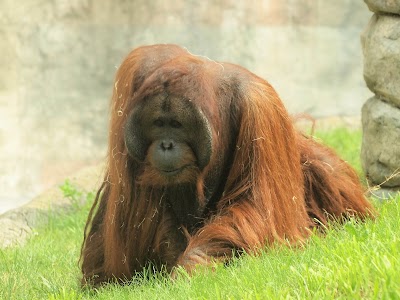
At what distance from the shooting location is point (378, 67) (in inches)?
215

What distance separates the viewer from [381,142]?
18.2ft

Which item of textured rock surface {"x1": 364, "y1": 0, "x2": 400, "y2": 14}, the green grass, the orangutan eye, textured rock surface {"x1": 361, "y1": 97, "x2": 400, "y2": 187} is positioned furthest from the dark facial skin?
textured rock surface {"x1": 364, "y1": 0, "x2": 400, "y2": 14}

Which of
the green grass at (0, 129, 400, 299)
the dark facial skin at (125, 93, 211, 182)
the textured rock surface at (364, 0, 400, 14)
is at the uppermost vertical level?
the textured rock surface at (364, 0, 400, 14)

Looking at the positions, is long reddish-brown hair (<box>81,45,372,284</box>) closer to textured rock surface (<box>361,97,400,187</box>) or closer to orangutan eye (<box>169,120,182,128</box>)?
orangutan eye (<box>169,120,182,128</box>)

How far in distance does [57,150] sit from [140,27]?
142cm

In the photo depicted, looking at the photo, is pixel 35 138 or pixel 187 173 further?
pixel 35 138

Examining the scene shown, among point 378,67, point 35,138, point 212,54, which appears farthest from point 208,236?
point 212,54

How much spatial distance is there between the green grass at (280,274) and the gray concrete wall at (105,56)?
287 centimetres

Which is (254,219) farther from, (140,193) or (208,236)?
(140,193)

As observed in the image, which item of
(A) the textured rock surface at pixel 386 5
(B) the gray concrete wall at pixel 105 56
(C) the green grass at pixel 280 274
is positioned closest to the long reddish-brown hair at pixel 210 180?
(C) the green grass at pixel 280 274

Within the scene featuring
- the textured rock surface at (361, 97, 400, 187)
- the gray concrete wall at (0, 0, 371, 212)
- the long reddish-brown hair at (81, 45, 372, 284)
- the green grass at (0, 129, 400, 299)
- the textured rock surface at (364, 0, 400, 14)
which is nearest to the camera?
the green grass at (0, 129, 400, 299)

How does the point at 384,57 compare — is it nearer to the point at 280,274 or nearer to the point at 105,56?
the point at 280,274

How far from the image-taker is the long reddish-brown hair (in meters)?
4.18

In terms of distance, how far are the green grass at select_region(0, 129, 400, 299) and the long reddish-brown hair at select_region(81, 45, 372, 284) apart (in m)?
0.17
